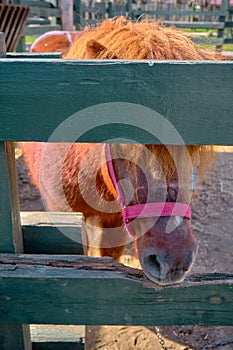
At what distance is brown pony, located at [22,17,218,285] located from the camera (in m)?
1.35

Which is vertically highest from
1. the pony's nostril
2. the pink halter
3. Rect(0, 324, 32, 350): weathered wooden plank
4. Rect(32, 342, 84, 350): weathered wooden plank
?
the pink halter

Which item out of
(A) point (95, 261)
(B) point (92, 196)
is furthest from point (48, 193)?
(A) point (95, 261)

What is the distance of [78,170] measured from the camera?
221cm

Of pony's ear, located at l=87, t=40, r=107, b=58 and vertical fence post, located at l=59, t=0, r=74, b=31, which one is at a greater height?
pony's ear, located at l=87, t=40, r=107, b=58

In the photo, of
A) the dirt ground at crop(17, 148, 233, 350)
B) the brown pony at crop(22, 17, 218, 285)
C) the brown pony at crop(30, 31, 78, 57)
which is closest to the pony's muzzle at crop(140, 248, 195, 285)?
the brown pony at crop(22, 17, 218, 285)

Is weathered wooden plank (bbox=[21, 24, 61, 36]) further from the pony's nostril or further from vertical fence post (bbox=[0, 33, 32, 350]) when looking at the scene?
the pony's nostril

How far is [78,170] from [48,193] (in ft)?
1.65

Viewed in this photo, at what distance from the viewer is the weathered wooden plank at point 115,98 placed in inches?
43.4

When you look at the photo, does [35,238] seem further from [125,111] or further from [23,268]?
[125,111]

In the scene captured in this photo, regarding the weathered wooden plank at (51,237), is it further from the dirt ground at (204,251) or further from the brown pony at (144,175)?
the dirt ground at (204,251)

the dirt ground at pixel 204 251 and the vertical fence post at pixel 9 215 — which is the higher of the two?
the vertical fence post at pixel 9 215

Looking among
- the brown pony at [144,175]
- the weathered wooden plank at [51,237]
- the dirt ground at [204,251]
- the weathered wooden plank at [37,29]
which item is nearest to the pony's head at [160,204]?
the brown pony at [144,175]

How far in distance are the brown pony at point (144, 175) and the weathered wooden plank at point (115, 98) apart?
304mm

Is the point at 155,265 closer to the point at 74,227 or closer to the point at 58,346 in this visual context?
the point at 74,227
